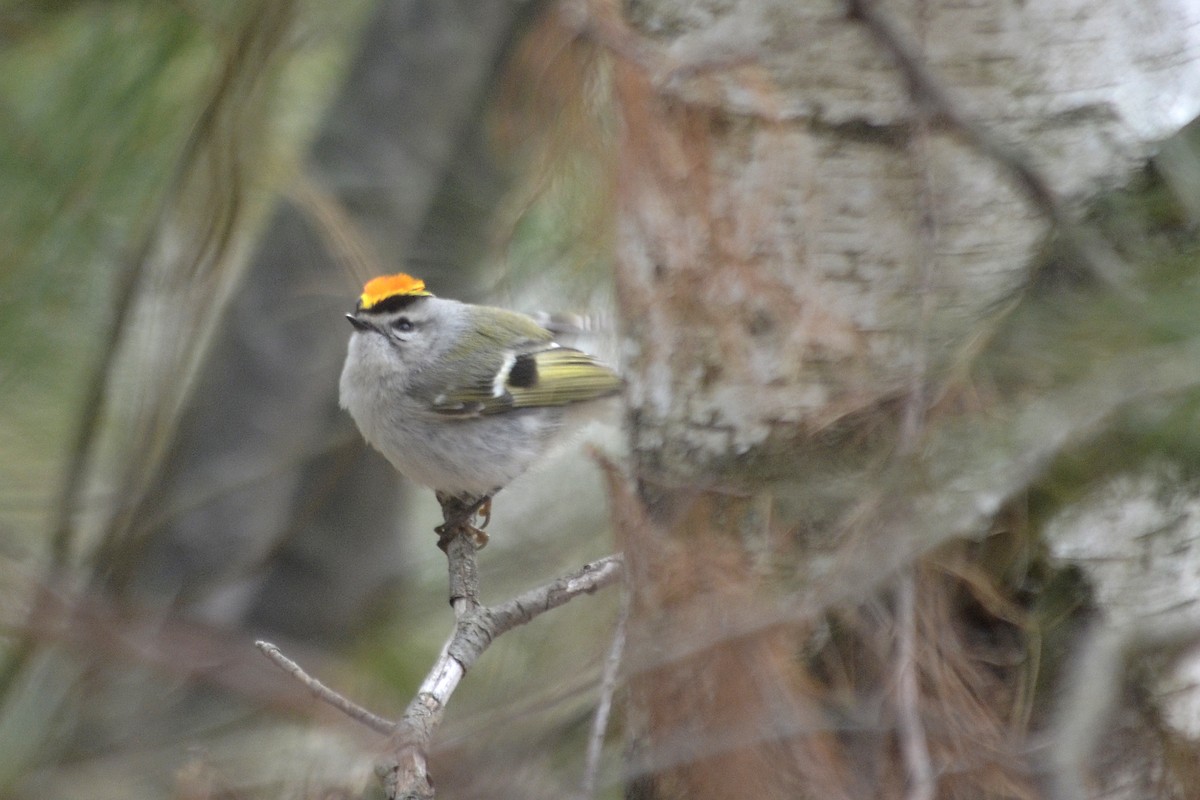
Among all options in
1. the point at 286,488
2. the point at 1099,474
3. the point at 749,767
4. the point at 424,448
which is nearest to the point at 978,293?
the point at 1099,474

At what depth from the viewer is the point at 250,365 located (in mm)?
3758

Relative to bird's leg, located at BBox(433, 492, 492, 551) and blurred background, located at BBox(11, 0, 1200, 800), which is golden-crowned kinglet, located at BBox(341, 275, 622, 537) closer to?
bird's leg, located at BBox(433, 492, 492, 551)

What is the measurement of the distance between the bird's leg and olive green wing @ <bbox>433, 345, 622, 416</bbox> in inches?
8.1

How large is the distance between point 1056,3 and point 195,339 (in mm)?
2241

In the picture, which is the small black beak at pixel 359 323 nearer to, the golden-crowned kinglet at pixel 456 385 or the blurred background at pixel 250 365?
the golden-crowned kinglet at pixel 456 385

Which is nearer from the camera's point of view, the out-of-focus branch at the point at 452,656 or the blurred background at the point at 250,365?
the out-of-focus branch at the point at 452,656

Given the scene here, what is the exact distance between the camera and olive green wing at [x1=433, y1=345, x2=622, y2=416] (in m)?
2.85

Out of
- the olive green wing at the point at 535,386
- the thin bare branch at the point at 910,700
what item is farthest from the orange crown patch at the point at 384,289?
the thin bare branch at the point at 910,700

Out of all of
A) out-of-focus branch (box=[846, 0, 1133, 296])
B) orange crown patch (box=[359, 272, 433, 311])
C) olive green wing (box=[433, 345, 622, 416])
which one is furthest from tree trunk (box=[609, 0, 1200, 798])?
olive green wing (box=[433, 345, 622, 416])

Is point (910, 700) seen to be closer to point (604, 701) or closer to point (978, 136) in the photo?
point (604, 701)

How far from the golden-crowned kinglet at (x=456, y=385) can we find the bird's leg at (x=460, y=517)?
16mm

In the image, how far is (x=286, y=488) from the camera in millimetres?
3891

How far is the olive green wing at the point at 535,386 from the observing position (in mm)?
2852

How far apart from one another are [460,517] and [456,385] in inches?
16.6
